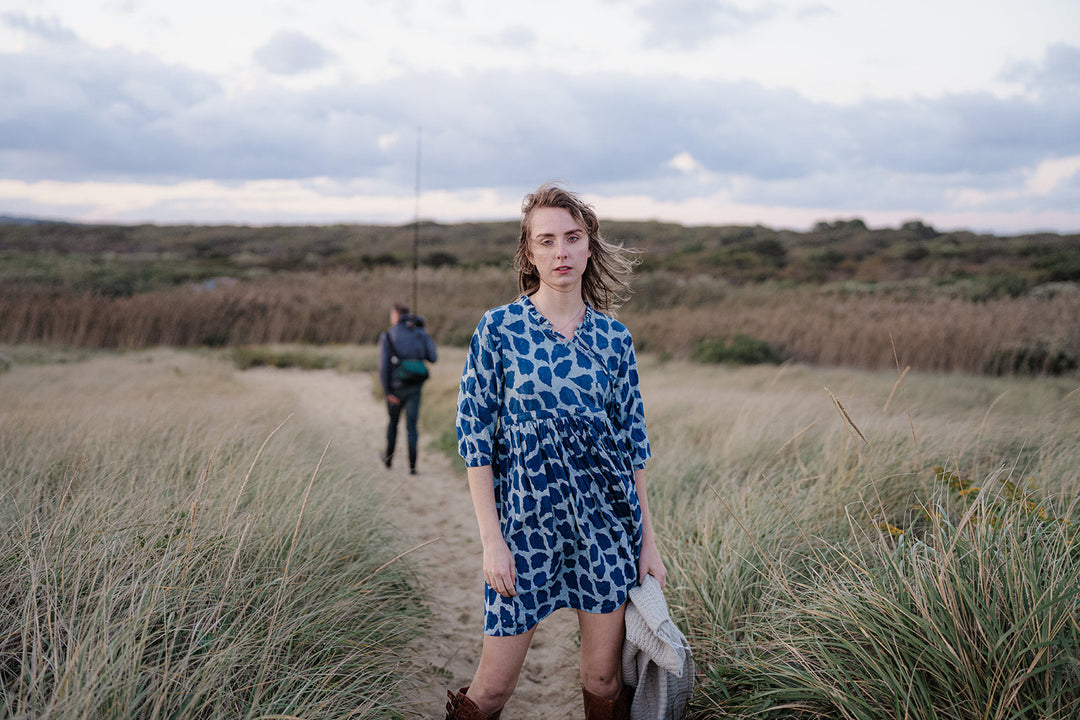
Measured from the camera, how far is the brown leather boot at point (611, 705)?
2.06 metres

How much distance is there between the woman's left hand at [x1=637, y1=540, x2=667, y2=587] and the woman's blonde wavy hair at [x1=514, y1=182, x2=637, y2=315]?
89 centimetres

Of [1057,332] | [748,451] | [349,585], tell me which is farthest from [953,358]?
[349,585]

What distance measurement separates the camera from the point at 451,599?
13.7ft

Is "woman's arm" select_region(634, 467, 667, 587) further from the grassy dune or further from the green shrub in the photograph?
the green shrub

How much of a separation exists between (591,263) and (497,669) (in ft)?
4.74

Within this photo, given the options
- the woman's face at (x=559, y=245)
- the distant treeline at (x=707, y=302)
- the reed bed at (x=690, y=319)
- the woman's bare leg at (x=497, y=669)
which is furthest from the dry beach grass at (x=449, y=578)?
the reed bed at (x=690, y=319)

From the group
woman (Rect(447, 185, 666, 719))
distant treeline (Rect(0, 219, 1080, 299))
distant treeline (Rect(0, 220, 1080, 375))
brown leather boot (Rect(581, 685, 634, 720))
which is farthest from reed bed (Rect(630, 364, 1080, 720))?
distant treeline (Rect(0, 219, 1080, 299))

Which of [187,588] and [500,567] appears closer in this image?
[500,567]

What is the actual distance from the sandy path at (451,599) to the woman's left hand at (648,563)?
1257 millimetres

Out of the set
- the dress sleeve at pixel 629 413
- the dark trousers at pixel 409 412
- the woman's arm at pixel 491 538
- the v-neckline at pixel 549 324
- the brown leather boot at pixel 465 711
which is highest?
the v-neckline at pixel 549 324

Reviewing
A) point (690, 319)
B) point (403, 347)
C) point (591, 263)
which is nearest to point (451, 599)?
point (591, 263)

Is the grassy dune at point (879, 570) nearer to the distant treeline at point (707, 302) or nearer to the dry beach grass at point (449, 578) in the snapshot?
the dry beach grass at point (449, 578)

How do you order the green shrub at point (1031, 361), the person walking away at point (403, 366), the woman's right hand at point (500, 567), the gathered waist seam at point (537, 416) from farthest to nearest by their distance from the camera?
1. the green shrub at point (1031, 361)
2. the person walking away at point (403, 366)
3. the gathered waist seam at point (537, 416)
4. the woman's right hand at point (500, 567)

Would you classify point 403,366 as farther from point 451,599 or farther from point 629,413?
point 629,413
